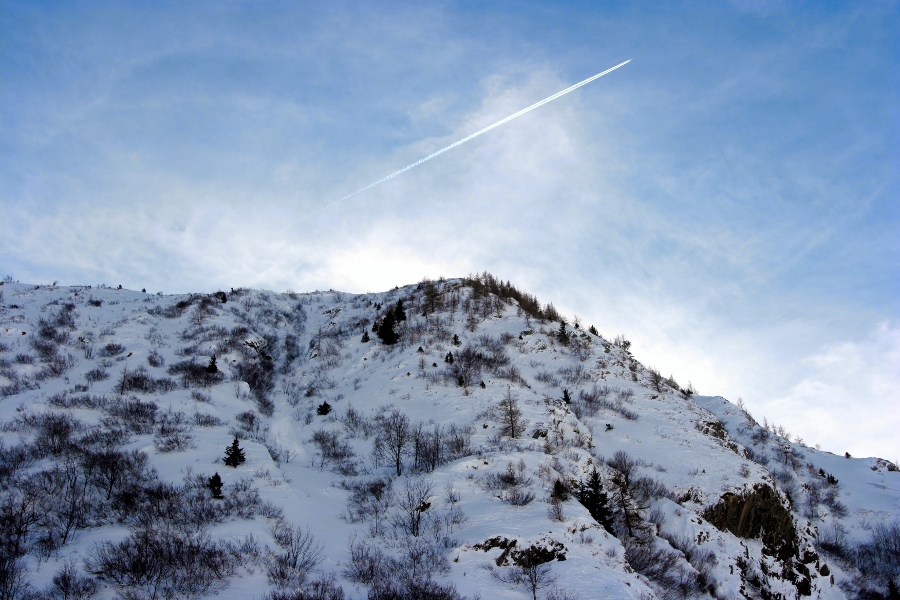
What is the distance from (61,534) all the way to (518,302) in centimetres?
3851

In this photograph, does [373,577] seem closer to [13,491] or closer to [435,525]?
[435,525]

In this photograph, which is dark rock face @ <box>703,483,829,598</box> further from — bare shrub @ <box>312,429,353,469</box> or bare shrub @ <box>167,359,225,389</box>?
bare shrub @ <box>167,359,225,389</box>

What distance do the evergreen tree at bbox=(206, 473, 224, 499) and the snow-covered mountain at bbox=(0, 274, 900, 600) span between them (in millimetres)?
94

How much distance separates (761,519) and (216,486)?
22933 mm

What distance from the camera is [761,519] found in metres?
19.6

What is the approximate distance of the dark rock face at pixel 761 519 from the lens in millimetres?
19000

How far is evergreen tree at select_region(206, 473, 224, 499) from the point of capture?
14586 millimetres

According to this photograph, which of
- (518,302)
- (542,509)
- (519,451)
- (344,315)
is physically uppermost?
(518,302)

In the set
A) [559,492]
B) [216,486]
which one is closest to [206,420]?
[216,486]

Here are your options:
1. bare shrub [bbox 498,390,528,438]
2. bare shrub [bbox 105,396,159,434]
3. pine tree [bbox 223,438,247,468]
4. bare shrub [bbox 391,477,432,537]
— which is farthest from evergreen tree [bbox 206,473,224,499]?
bare shrub [bbox 498,390,528,438]

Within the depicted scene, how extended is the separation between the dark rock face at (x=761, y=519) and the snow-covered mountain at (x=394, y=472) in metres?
0.10

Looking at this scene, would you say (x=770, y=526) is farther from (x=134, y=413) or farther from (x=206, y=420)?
(x=134, y=413)

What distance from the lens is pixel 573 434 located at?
2245 centimetres

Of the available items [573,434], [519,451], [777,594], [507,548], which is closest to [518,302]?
[573,434]
